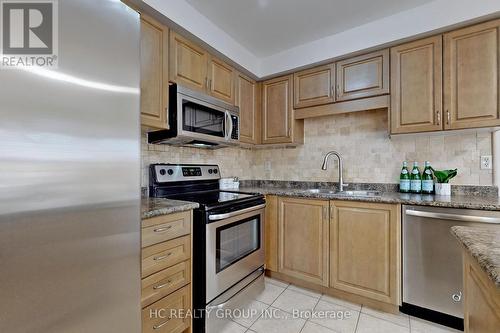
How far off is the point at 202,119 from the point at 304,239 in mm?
1403

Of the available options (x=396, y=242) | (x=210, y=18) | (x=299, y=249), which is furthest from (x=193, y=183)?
(x=396, y=242)

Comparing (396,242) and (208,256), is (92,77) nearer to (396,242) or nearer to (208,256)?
(208,256)

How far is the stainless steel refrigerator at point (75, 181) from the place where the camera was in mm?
673

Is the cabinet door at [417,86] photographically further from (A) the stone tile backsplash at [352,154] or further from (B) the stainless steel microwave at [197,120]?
(B) the stainless steel microwave at [197,120]

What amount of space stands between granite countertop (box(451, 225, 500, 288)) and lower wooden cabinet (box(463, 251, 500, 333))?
70 millimetres

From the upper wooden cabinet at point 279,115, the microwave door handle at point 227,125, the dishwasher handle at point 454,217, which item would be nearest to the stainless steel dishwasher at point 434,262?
the dishwasher handle at point 454,217

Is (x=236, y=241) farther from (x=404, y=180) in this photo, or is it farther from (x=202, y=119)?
(x=404, y=180)

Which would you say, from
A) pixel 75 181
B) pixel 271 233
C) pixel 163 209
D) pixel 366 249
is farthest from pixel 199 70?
pixel 366 249

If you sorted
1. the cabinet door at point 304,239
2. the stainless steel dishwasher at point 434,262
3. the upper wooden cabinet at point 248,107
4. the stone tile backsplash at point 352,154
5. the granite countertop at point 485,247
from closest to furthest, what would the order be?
the granite countertop at point 485,247 → the stainless steel dishwasher at point 434,262 → the stone tile backsplash at point 352,154 → the cabinet door at point 304,239 → the upper wooden cabinet at point 248,107

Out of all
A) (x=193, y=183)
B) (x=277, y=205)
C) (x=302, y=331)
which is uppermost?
(x=193, y=183)

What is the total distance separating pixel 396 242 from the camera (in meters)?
1.81

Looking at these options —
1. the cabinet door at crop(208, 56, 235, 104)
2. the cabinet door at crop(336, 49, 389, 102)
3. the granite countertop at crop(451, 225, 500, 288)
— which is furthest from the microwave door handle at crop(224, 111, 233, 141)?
the granite countertop at crop(451, 225, 500, 288)

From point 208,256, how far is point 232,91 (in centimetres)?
159

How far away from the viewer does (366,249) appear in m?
1.93
